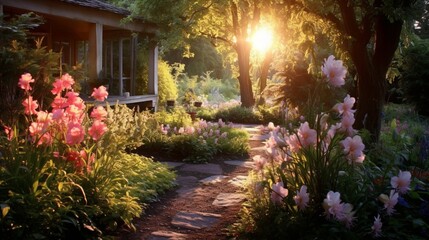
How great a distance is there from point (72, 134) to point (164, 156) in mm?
4567

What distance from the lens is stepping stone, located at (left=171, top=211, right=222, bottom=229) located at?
14.2 feet

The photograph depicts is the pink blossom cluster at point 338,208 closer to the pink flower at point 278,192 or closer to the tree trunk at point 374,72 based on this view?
the pink flower at point 278,192

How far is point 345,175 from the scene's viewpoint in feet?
11.4

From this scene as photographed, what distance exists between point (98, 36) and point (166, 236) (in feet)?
31.4

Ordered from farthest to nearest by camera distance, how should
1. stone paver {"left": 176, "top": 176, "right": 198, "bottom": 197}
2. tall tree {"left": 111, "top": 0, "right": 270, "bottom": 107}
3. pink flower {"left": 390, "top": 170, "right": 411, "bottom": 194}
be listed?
tall tree {"left": 111, "top": 0, "right": 270, "bottom": 107} → stone paver {"left": 176, "top": 176, "right": 198, "bottom": 197} → pink flower {"left": 390, "top": 170, "right": 411, "bottom": 194}

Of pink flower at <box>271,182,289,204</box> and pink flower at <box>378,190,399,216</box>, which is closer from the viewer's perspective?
pink flower at <box>378,190,399,216</box>

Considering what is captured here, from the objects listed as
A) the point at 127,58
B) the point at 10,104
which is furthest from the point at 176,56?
the point at 10,104

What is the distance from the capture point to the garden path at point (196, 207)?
4.09 metres

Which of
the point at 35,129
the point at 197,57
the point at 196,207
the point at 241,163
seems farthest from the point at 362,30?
the point at 197,57

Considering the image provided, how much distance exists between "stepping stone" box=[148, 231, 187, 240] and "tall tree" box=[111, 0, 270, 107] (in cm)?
1196

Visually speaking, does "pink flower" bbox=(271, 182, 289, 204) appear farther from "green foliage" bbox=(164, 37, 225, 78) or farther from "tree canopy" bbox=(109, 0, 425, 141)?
"green foliage" bbox=(164, 37, 225, 78)

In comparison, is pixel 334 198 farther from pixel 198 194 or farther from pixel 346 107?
pixel 198 194

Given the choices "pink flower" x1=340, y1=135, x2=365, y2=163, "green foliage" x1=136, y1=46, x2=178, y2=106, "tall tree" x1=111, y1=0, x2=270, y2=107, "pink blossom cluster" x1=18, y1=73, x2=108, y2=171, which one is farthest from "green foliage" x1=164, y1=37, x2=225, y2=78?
"pink flower" x1=340, y1=135, x2=365, y2=163

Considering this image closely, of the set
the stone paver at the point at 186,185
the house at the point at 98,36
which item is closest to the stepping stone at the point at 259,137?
the house at the point at 98,36
